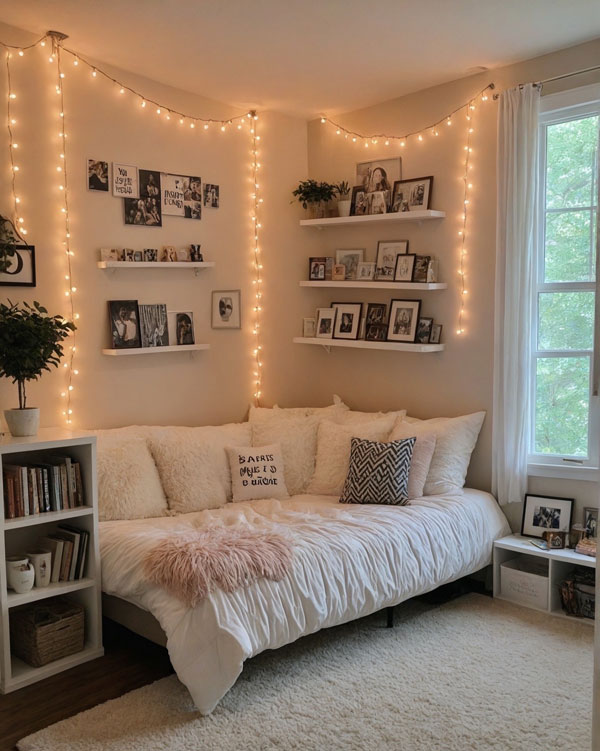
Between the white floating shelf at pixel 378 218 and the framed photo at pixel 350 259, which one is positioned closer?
the white floating shelf at pixel 378 218

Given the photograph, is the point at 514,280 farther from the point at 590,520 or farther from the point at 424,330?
the point at 590,520

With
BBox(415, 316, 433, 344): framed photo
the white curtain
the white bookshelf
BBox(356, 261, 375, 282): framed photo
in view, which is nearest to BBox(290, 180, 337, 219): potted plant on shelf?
BBox(356, 261, 375, 282): framed photo

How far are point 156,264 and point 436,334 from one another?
1.61 m

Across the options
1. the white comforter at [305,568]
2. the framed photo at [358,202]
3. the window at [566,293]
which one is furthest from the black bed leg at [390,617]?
the framed photo at [358,202]

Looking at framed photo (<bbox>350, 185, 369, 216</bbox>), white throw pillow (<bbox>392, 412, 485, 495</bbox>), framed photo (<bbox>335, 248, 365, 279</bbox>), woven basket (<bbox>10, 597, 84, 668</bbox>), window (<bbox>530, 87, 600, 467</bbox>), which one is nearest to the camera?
woven basket (<bbox>10, 597, 84, 668</bbox>)

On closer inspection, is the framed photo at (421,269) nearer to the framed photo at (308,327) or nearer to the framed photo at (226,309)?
the framed photo at (308,327)

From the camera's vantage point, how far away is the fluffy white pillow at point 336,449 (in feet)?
13.0

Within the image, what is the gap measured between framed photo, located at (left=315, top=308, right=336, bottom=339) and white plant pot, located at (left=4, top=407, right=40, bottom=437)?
79.6 inches

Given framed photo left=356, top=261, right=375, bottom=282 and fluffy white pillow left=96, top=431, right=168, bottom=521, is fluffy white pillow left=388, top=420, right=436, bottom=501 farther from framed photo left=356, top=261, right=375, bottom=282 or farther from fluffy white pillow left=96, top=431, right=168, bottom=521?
fluffy white pillow left=96, top=431, right=168, bottom=521

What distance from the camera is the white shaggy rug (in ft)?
8.09

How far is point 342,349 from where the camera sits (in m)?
4.66

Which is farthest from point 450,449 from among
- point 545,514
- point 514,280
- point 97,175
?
point 97,175

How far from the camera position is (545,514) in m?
3.72

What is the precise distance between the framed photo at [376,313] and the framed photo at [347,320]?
0.07 m
